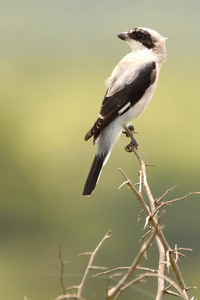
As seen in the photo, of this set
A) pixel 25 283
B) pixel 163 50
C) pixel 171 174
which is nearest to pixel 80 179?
pixel 171 174

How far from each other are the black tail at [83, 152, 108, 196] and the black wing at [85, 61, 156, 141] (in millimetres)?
82

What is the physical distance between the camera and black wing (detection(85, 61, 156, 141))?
167 centimetres

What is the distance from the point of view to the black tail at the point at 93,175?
1.52 meters

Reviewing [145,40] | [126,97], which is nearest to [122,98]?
[126,97]

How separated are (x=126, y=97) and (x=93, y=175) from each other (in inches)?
11.5

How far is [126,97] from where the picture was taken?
1691 mm

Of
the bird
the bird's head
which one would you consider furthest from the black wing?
the bird's head

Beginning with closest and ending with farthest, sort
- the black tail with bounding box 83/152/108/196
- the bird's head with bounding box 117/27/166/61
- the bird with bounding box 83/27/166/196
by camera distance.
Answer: the black tail with bounding box 83/152/108/196, the bird with bounding box 83/27/166/196, the bird's head with bounding box 117/27/166/61

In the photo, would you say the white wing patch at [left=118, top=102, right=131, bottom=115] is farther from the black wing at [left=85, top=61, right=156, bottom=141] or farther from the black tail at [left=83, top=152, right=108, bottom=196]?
the black tail at [left=83, top=152, right=108, bottom=196]

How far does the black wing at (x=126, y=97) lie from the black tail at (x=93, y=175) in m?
0.08

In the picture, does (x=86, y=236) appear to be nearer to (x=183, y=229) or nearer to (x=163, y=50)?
(x=183, y=229)

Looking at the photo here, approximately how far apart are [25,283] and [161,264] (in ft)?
10.6

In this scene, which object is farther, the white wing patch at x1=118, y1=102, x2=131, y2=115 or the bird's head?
the bird's head

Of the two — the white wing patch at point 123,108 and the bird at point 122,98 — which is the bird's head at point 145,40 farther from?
the white wing patch at point 123,108
